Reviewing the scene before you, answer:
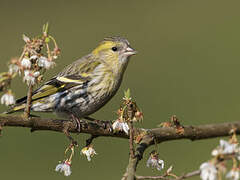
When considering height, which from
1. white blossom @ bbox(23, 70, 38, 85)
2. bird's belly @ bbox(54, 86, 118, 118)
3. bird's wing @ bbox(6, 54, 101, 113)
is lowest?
white blossom @ bbox(23, 70, 38, 85)

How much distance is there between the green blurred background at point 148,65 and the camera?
20.4 ft

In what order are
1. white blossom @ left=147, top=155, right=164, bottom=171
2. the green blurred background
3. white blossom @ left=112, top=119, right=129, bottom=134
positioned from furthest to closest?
the green blurred background
white blossom @ left=147, top=155, right=164, bottom=171
white blossom @ left=112, top=119, right=129, bottom=134

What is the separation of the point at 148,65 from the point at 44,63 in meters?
7.57

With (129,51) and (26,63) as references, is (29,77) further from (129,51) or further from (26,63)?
(129,51)

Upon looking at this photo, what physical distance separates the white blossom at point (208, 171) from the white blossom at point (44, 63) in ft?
2.34

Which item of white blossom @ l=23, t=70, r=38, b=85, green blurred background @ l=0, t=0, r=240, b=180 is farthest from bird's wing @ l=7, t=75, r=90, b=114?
green blurred background @ l=0, t=0, r=240, b=180

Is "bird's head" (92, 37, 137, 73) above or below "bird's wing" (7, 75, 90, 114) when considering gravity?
above

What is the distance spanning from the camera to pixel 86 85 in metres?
3.68

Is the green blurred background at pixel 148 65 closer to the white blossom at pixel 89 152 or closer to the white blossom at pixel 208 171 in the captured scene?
the white blossom at pixel 89 152

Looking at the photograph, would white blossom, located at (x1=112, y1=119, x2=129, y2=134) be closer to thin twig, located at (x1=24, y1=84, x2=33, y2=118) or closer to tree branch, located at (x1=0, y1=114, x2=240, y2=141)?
tree branch, located at (x1=0, y1=114, x2=240, y2=141)

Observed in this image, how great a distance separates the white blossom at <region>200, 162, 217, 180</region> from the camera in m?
1.78

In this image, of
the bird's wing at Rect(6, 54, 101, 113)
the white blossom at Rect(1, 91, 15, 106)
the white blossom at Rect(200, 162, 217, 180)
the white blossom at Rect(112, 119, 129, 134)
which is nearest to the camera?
the white blossom at Rect(200, 162, 217, 180)

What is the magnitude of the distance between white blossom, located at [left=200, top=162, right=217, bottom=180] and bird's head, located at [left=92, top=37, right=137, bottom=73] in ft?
7.21

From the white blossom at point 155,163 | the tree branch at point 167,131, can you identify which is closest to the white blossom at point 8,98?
the tree branch at point 167,131
